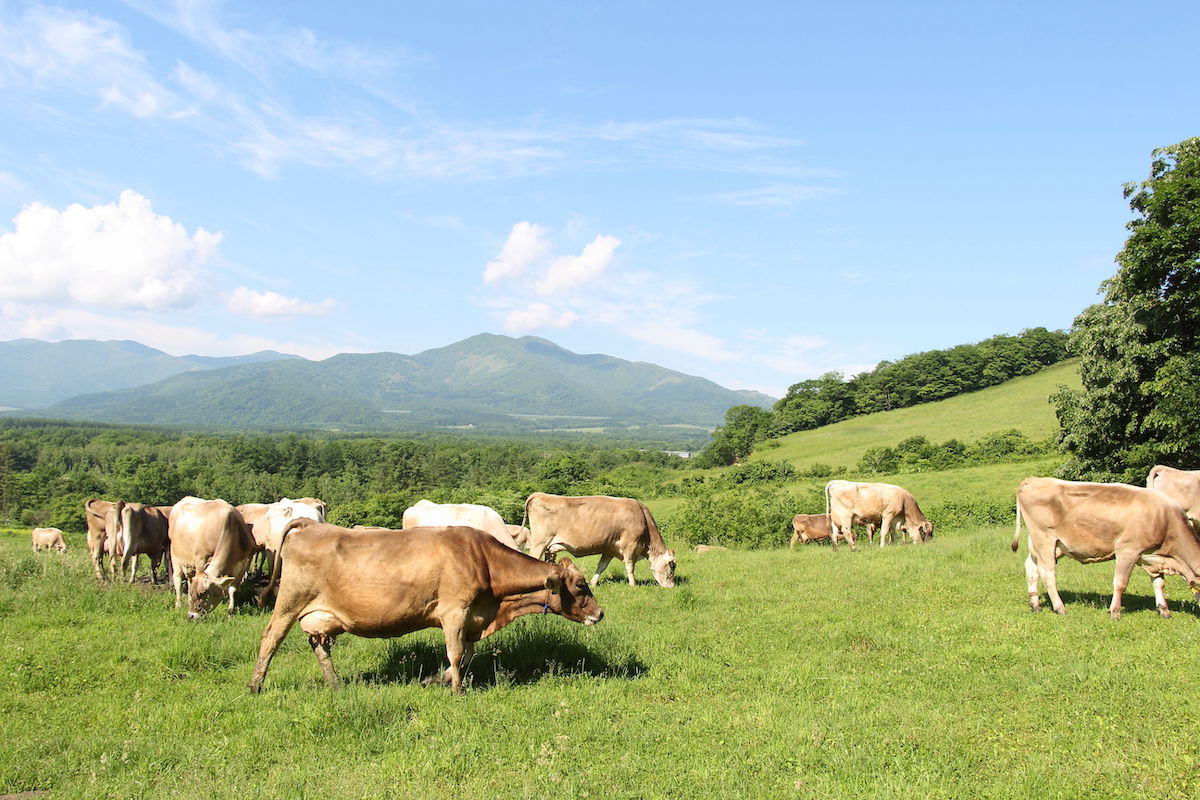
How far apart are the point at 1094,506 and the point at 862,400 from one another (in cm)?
10124

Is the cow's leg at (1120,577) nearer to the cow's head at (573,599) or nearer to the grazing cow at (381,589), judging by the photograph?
the cow's head at (573,599)

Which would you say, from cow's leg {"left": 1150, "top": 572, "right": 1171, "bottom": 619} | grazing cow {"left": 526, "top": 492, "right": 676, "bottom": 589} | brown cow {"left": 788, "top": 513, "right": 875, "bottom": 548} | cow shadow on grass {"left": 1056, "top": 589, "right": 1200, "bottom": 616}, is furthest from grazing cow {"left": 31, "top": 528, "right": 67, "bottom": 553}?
cow's leg {"left": 1150, "top": 572, "right": 1171, "bottom": 619}

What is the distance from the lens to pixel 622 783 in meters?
5.71

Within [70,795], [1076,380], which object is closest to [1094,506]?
[70,795]

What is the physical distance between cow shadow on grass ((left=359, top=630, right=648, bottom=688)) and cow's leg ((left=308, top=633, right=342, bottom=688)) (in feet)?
1.27

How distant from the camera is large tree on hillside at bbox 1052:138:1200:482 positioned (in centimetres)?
2133

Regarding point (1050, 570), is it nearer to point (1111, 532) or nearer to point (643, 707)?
point (1111, 532)

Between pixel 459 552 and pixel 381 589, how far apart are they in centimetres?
94

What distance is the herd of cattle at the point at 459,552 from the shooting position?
7906mm

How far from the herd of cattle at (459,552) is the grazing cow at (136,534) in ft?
0.12

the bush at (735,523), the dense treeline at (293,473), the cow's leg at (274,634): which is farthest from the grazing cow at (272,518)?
the dense treeline at (293,473)

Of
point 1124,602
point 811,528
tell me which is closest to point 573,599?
point 1124,602

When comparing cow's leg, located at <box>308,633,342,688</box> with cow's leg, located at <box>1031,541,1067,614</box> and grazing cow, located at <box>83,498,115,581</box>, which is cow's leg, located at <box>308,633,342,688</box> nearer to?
cow's leg, located at <box>1031,541,1067,614</box>

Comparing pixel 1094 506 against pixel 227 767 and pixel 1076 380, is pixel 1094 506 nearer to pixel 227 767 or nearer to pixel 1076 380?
pixel 227 767
